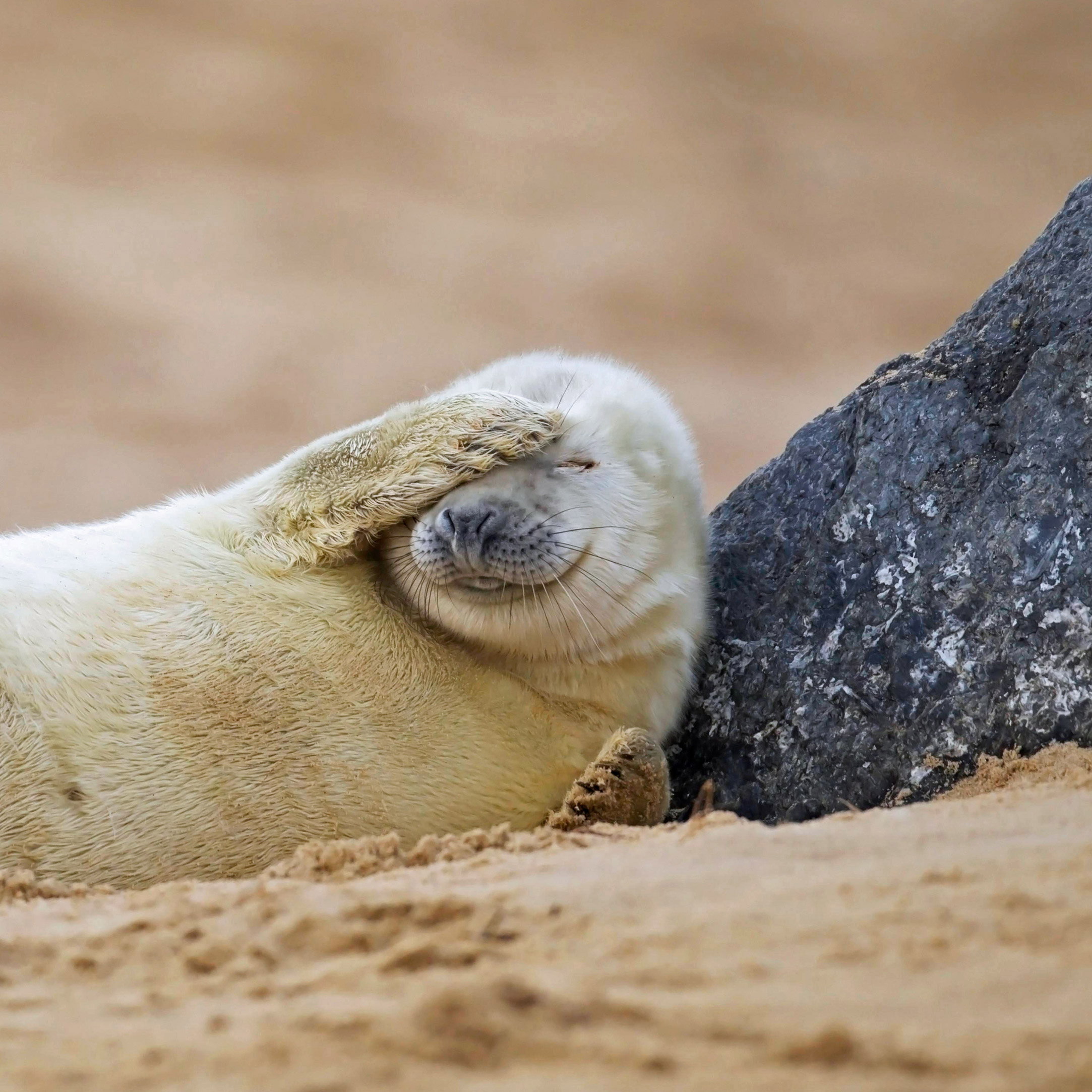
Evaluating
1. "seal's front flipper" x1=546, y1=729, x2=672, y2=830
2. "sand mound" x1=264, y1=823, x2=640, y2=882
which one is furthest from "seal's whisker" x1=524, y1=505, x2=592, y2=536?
"sand mound" x1=264, y1=823, x2=640, y2=882

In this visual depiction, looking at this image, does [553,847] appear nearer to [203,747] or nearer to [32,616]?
[203,747]

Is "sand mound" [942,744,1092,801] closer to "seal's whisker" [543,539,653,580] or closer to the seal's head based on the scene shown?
the seal's head

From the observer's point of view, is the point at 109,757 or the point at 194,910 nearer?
the point at 194,910

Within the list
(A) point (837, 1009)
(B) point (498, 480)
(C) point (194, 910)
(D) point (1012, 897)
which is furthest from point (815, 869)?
(B) point (498, 480)

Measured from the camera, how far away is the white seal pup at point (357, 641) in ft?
8.34

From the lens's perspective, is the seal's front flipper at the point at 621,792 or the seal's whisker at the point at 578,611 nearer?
the seal's front flipper at the point at 621,792

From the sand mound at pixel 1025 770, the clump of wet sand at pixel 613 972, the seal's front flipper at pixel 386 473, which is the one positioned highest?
the seal's front flipper at pixel 386 473

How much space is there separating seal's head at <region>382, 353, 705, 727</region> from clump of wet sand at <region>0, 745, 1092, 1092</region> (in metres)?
1.07

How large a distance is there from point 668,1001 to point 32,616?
1952 mm

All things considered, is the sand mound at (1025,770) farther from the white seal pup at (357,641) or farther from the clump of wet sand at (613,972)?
the white seal pup at (357,641)

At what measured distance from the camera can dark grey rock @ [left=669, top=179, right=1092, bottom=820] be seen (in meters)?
2.66

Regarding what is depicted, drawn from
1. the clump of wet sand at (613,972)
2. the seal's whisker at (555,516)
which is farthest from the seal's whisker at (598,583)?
the clump of wet sand at (613,972)

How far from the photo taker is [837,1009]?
109cm

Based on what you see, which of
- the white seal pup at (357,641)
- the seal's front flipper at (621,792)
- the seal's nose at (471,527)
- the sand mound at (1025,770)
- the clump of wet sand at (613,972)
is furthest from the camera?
the seal's nose at (471,527)
